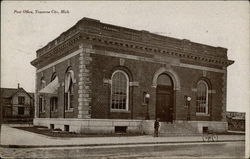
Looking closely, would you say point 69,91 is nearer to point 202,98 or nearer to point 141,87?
point 141,87

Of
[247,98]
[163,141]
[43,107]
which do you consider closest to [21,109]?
[43,107]

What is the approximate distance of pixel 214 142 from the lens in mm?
19516

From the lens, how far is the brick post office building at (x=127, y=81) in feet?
68.8

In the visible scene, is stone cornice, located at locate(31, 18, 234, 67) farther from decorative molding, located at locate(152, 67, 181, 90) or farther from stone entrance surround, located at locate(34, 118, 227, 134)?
stone entrance surround, located at locate(34, 118, 227, 134)

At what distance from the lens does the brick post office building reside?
2097 cm

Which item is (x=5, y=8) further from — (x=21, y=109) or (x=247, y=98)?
(x=21, y=109)

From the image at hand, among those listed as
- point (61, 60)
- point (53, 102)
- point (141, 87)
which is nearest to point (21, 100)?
point (53, 102)

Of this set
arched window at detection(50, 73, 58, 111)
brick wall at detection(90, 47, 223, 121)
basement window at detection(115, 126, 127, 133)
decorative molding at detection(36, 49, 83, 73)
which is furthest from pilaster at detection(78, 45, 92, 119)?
arched window at detection(50, 73, 58, 111)

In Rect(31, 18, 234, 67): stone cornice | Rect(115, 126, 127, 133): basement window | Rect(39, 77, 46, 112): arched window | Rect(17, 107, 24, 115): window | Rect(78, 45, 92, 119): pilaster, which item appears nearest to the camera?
Rect(78, 45, 92, 119): pilaster

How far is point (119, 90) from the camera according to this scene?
22.5 metres

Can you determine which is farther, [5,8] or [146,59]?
[146,59]

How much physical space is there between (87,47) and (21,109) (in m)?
40.1

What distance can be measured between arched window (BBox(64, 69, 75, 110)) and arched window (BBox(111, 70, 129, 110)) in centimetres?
277

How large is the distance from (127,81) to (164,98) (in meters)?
3.68
